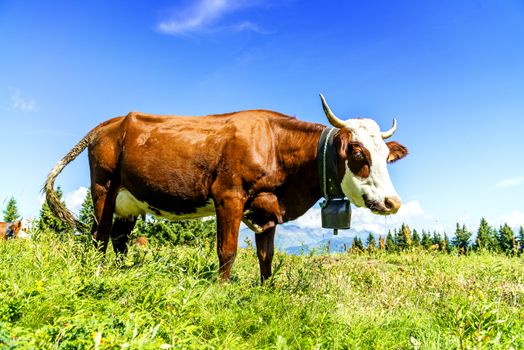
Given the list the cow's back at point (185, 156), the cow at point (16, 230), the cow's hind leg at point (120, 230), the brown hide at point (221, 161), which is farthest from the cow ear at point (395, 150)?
the cow at point (16, 230)

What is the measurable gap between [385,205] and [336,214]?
0.71 meters

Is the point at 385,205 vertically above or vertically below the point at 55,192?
below

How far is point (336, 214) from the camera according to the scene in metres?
5.51

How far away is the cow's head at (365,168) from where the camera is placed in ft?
16.5

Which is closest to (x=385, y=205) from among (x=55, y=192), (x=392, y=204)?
(x=392, y=204)

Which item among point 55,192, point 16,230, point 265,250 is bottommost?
point 16,230

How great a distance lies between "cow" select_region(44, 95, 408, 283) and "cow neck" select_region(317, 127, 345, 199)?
0.03 m

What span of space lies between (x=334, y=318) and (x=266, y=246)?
2124 mm

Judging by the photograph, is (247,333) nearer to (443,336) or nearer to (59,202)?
(443,336)

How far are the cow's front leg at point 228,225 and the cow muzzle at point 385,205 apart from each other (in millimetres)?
1492

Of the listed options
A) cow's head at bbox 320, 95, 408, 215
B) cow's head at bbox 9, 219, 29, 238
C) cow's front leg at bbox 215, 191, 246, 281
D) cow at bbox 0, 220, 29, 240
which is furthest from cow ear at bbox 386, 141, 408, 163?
cow at bbox 0, 220, 29, 240

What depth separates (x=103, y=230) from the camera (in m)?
6.22

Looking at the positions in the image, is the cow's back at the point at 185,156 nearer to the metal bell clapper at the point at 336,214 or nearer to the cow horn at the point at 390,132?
the metal bell clapper at the point at 336,214

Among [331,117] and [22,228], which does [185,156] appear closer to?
[331,117]
